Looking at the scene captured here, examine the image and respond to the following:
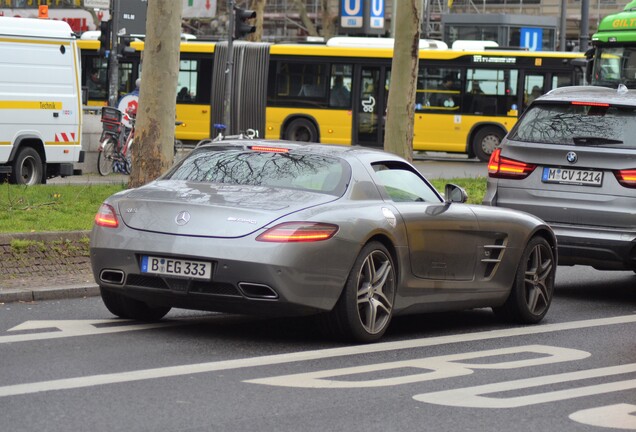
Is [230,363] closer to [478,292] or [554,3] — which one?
[478,292]

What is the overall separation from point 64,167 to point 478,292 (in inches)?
540

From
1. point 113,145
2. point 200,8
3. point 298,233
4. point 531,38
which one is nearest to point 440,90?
point 200,8

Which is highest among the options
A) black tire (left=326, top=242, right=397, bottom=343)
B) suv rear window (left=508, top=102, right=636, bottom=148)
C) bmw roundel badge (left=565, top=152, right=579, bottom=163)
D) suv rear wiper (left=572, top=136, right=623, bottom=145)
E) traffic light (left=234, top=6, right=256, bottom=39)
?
traffic light (left=234, top=6, right=256, bottom=39)

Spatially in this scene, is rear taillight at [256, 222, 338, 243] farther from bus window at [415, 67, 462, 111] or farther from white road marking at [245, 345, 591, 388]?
bus window at [415, 67, 462, 111]

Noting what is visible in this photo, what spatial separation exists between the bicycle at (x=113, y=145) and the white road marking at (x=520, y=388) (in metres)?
19.7

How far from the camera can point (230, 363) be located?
8.05m

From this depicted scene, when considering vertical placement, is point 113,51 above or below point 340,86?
above

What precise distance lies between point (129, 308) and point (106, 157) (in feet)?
59.0

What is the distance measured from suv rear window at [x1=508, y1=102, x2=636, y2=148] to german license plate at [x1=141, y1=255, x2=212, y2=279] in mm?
4919

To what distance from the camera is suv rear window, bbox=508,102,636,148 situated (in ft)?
40.5

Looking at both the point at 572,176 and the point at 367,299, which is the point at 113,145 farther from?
the point at 367,299

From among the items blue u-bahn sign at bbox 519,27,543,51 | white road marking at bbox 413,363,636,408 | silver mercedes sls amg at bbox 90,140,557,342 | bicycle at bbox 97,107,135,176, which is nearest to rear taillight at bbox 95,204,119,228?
silver mercedes sls amg at bbox 90,140,557,342

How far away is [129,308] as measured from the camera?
Answer: 31.7ft

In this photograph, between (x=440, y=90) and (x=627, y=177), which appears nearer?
(x=627, y=177)
